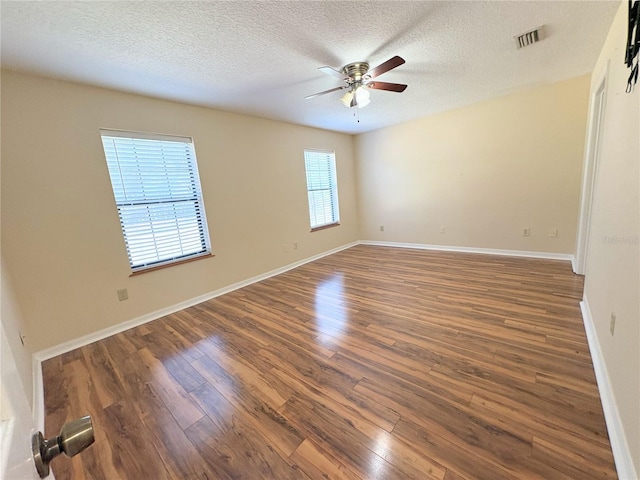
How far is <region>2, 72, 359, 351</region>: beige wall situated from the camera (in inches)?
87.2

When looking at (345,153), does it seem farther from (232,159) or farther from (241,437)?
(241,437)

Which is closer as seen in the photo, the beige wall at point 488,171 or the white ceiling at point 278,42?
the white ceiling at point 278,42

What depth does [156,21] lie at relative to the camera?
1725 millimetres

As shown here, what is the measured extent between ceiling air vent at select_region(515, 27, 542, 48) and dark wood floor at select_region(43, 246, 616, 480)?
2.36 m

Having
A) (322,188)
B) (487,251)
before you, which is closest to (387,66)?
(322,188)

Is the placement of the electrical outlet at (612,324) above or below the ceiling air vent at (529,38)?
below

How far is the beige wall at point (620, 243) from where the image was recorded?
1.18m

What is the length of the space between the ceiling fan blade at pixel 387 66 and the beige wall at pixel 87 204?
6.97ft

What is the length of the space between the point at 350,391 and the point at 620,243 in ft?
5.83

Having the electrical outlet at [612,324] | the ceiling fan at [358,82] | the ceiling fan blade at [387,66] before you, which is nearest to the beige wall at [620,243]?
the electrical outlet at [612,324]

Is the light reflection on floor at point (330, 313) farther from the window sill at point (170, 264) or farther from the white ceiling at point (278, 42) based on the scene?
the white ceiling at point (278, 42)

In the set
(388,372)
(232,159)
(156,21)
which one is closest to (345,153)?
(232,159)

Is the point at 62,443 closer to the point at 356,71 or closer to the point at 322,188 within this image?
the point at 356,71

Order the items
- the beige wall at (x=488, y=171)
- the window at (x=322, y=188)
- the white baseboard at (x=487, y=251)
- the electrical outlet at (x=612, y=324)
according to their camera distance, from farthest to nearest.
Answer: the window at (x=322, y=188) → the white baseboard at (x=487, y=251) → the beige wall at (x=488, y=171) → the electrical outlet at (x=612, y=324)
